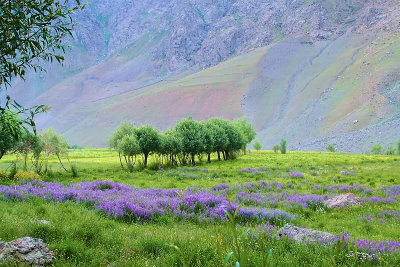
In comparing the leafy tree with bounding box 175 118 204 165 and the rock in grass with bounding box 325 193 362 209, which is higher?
the leafy tree with bounding box 175 118 204 165

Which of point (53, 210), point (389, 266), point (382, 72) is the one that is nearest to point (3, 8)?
point (53, 210)

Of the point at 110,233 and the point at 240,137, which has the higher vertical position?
the point at 240,137

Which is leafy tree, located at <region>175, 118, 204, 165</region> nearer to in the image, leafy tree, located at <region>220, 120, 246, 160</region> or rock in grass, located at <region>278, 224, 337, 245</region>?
leafy tree, located at <region>220, 120, 246, 160</region>

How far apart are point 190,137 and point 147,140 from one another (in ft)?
29.0

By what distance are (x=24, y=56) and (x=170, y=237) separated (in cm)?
583

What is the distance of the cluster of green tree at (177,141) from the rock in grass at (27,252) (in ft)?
96.8

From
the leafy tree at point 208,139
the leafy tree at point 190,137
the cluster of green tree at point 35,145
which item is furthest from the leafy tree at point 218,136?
the cluster of green tree at point 35,145

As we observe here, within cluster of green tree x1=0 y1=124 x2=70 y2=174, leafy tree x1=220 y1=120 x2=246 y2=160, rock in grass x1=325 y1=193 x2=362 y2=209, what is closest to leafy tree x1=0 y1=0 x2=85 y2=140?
rock in grass x1=325 y1=193 x2=362 y2=209

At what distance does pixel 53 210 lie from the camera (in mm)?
9703

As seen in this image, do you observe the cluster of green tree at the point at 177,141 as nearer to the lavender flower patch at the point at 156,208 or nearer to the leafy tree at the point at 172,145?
the leafy tree at the point at 172,145

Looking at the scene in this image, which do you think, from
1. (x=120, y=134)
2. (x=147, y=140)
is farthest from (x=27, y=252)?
(x=120, y=134)

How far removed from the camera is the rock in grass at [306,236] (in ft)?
22.5

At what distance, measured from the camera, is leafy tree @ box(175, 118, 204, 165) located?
4481cm

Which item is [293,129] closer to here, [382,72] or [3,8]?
[382,72]
